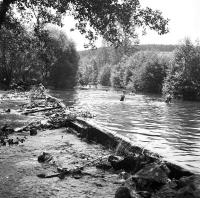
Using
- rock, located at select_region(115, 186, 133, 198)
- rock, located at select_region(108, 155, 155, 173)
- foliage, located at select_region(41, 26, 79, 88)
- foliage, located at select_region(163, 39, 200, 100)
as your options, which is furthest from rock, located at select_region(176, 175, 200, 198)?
foliage, located at select_region(41, 26, 79, 88)

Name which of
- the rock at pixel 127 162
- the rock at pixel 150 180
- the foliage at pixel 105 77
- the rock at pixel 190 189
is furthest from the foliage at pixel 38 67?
the foliage at pixel 105 77

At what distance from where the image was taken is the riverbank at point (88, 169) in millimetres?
8305

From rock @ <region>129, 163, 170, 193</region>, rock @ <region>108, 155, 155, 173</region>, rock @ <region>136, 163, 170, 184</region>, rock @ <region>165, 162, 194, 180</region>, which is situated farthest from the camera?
rock @ <region>108, 155, 155, 173</region>

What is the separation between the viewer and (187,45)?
255ft

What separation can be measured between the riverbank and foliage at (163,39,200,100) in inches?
2290

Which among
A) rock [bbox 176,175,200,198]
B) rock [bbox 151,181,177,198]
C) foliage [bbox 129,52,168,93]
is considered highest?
foliage [bbox 129,52,168,93]

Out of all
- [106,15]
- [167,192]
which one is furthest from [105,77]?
[167,192]

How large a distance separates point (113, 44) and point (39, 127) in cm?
657

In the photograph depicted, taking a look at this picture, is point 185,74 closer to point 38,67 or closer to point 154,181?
point 38,67

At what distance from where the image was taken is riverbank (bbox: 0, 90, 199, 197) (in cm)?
830

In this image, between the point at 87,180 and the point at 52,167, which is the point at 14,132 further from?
the point at 87,180

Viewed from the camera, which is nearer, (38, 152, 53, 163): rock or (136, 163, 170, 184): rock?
(136, 163, 170, 184): rock

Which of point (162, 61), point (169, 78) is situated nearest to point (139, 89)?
point (162, 61)

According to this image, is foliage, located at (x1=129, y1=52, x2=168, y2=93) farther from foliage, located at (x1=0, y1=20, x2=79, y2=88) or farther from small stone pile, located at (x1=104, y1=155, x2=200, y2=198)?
small stone pile, located at (x1=104, y1=155, x2=200, y2=198)
